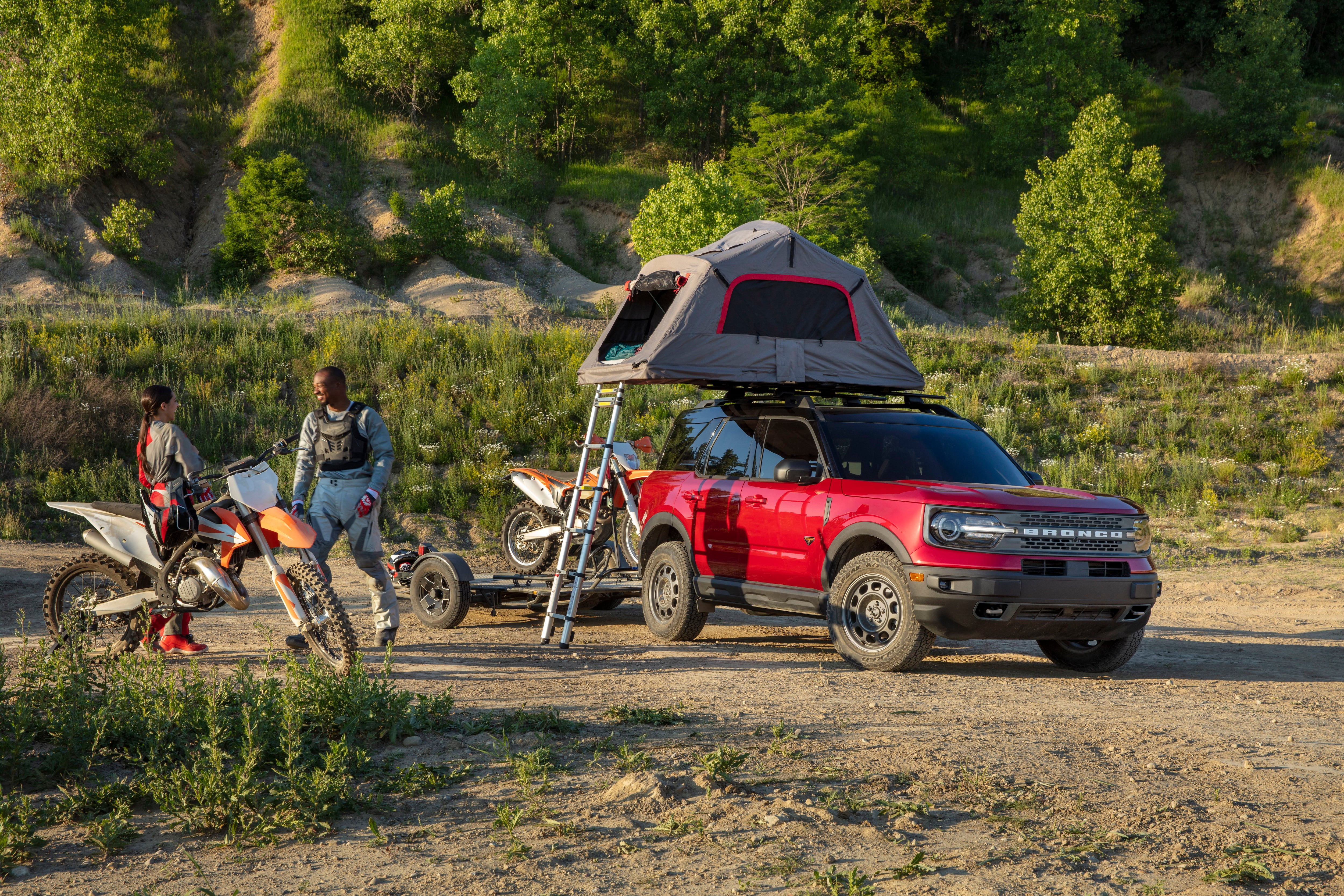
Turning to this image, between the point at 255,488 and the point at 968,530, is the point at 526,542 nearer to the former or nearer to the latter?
the point at 255,488

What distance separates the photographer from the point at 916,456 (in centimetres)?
907

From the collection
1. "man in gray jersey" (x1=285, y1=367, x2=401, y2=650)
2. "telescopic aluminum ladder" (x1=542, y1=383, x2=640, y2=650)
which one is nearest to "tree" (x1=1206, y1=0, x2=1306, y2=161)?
"telescopic aluminum ladder" (x1=542, y1=383, x2=640, y2=650)

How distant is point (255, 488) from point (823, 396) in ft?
17.3

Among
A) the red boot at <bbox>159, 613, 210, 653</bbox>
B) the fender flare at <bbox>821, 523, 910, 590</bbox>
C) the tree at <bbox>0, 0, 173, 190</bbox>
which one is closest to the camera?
the fender flare at <bbox>821, 523, 910, 590</bbox>

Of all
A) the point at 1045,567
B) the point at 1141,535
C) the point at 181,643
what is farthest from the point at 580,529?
the point at 1141,535

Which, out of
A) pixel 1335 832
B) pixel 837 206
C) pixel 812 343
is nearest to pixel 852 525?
pixel 812 343

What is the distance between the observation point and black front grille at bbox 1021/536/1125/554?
7691 mm

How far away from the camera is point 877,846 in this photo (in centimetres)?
440

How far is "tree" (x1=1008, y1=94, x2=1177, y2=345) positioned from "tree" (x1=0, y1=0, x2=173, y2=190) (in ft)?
105

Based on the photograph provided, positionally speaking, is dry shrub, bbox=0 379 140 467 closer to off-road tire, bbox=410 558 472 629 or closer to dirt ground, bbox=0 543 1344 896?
dirt ground, bbox=0 543 1344 896

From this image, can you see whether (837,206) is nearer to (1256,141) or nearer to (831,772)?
(1256,141)

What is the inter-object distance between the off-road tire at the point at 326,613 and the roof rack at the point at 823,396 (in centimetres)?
391

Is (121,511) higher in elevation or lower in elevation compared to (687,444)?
lower

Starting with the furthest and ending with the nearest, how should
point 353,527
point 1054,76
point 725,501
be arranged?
point 1054,76
point 725,501
point 353,527
